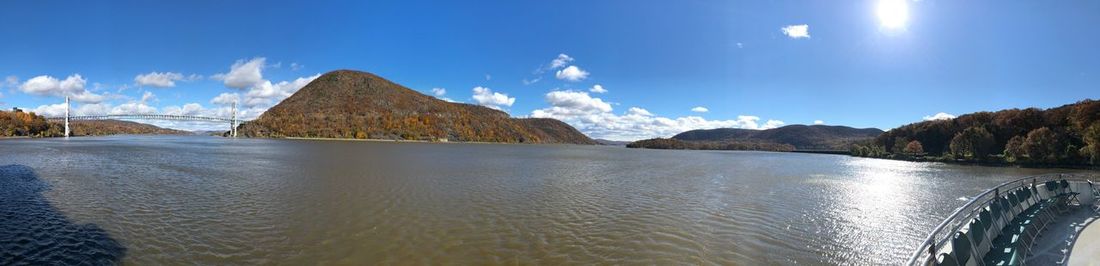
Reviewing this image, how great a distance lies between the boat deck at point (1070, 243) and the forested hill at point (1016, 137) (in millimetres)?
76052

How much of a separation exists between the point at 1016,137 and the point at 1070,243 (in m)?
109

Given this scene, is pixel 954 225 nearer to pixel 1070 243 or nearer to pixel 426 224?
pixel 1070 243

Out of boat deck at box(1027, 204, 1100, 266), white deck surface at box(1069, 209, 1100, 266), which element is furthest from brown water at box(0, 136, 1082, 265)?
white deck surface at box(1069, 209, 1100, 266)

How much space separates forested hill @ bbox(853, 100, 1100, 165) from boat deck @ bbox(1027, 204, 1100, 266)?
76052mm

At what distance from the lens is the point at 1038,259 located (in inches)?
356

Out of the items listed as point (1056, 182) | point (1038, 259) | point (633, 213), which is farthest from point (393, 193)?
point (1056, 182)

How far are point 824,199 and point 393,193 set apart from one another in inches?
847

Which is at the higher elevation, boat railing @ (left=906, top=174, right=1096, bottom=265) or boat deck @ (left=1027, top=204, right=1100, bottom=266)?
boat railing @ (left=906, top=174, right=1096, bottom=265)

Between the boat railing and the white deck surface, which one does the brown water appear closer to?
the boat railing

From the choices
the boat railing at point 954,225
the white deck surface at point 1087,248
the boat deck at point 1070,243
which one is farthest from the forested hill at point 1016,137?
the white deck surface at point 1087,248

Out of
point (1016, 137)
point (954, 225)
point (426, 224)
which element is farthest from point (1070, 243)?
point (1016, 137)

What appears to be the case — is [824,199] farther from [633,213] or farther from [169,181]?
[169,181]

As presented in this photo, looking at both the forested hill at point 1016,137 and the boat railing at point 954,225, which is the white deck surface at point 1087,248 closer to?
the boat railing at point 954,225

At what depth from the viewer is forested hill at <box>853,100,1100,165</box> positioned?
247 ft
